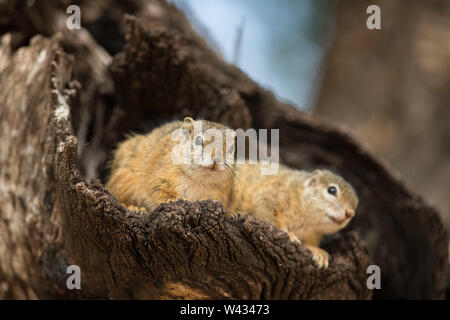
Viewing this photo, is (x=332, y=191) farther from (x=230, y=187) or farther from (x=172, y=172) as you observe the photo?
(x=172, y=172)

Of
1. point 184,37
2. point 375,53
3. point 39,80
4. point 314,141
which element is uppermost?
point 375,53

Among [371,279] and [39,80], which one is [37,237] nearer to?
[39,80]

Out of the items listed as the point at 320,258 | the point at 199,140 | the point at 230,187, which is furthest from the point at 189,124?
the point at 320,258

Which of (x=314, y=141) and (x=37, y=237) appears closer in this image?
(x=37, y=237)

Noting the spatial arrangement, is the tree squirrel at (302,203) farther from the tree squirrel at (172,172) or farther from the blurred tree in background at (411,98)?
the blurred tree in background at (411,98)

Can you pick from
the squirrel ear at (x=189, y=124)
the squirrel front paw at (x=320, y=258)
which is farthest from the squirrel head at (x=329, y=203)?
the squirrel ear at (x=189, y=124)

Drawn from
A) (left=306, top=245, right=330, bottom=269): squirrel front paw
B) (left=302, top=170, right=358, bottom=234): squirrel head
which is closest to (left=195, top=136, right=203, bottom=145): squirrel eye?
(left=306, top=245, right=330, bottom=269): squirrel front paw
